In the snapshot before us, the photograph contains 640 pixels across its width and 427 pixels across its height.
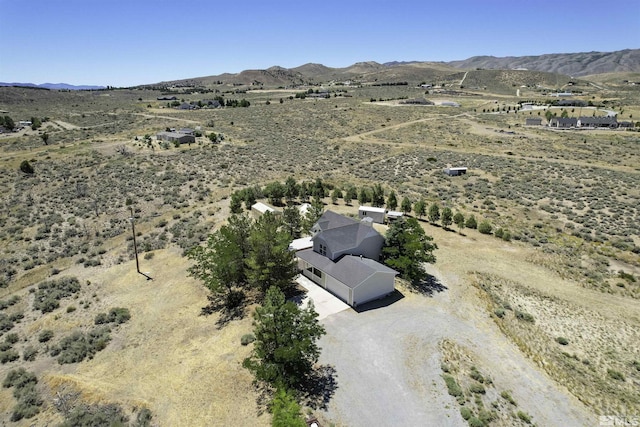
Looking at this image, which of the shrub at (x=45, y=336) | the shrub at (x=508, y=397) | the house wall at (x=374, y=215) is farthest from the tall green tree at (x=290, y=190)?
the shrub at (x=508, y=397)

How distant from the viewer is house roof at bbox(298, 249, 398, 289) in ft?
87.4

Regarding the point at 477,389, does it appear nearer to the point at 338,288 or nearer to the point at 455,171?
the point at 338,288

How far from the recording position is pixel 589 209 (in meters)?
47.6

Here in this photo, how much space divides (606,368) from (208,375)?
24062 millimetres

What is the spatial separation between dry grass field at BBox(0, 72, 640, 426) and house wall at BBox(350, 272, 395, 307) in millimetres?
5462

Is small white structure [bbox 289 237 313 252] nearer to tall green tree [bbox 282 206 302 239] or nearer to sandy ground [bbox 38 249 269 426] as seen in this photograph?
tall green tree [bbox 282 206 302 239]

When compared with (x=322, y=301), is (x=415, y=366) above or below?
below

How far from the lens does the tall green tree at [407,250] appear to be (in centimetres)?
2994

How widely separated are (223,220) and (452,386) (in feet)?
99.0

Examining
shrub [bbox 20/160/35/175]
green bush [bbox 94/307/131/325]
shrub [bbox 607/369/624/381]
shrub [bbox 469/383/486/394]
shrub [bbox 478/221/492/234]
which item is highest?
shrub [bbox 20/160/35/175]

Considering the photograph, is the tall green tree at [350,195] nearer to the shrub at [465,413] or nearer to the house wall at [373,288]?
the house wall at [373,288]

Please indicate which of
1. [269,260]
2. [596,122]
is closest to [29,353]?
[269,260]

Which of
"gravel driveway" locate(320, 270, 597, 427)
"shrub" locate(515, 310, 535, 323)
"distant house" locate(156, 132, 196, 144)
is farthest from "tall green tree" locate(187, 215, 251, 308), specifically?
"distant house" locate(156, 132, 196, 144)

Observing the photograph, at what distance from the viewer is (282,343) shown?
1850cm
